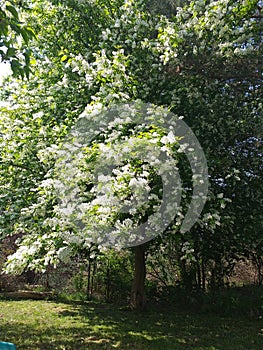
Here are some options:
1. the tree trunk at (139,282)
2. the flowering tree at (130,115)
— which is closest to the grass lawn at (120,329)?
the tree trunk at (139,282)

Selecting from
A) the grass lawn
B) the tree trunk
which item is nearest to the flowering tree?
the tree trunk

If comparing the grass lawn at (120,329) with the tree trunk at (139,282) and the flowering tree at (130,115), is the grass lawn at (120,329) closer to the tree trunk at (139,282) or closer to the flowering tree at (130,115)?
the tree trunk at (139,282)

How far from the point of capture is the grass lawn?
6.49 meters

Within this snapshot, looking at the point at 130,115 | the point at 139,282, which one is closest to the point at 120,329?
the point at 139,282

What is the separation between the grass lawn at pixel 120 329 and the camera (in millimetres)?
6492

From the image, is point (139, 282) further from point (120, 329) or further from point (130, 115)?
point (130, 115)

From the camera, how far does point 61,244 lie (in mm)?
7258

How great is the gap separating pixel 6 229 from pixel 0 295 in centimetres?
466

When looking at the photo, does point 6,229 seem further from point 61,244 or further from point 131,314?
point 131,314

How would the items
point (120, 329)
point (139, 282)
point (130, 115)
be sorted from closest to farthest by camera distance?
point (130, 115), point (120, 329), point (139, 282)

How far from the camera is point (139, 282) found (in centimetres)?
988

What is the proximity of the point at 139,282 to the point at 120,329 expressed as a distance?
2.27 meters

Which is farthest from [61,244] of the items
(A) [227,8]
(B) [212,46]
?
(A) [227,8]

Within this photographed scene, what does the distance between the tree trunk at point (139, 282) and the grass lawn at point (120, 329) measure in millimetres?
295
